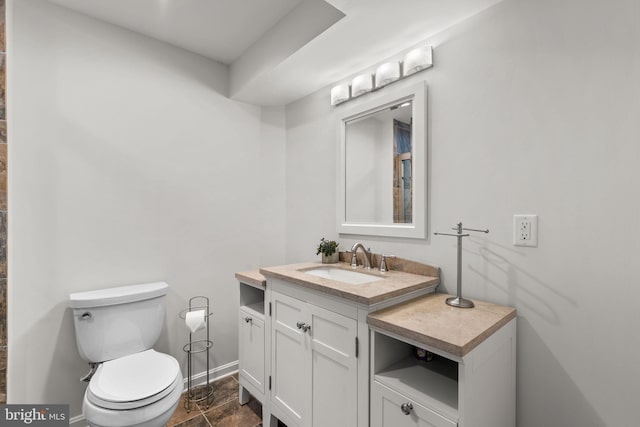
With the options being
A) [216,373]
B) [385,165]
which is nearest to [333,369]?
[385,165]

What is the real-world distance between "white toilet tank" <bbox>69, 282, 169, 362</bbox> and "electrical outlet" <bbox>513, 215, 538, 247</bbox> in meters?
1.95

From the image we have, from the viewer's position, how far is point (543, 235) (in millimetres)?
1183

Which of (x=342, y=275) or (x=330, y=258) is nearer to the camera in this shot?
(x=342, y=275)

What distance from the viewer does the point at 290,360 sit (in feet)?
4.99

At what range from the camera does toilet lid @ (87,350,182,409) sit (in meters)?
1.26

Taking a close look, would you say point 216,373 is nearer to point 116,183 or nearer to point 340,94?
point 116,183

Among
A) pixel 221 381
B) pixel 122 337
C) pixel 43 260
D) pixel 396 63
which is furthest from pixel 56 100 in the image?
pixel 221 381

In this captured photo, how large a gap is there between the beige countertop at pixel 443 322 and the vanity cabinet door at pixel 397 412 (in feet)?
0.72

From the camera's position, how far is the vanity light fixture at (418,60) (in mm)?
1509

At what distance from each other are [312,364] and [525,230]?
111cm

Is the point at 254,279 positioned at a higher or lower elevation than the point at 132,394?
higher

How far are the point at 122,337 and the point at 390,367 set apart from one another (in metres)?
1.47

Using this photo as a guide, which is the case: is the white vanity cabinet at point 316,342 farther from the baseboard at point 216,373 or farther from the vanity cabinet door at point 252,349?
the baseboard at point 216,373

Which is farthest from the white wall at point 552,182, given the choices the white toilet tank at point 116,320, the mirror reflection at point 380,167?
the white toilet tank at point 116,320
